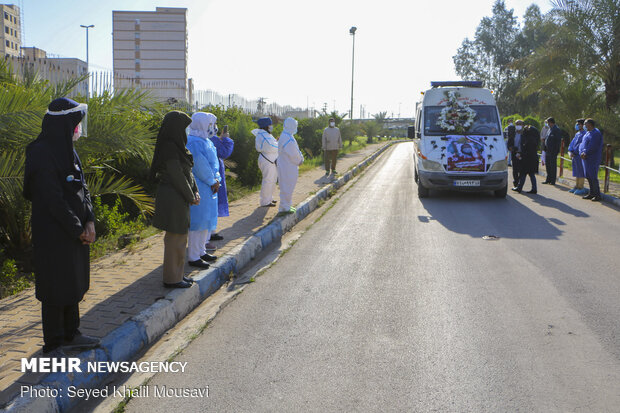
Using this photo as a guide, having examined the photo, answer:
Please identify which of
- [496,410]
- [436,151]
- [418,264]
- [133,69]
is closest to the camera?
[496,410]

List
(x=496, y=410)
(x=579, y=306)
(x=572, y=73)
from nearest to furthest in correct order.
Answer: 1. (x=496, y=410)
2. (x=579, y=306)
3. (x=572, y=73)

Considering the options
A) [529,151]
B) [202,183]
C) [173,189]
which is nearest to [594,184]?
[529,151]

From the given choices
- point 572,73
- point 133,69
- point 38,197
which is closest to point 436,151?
point 38,197

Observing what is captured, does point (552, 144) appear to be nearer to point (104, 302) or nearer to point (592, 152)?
point (592, 152)

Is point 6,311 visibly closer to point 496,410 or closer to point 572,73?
point 496,410

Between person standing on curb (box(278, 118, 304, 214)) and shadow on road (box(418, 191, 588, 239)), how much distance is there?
2398mm

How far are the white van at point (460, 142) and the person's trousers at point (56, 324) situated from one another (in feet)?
30.5

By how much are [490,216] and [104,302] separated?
7.35 metres

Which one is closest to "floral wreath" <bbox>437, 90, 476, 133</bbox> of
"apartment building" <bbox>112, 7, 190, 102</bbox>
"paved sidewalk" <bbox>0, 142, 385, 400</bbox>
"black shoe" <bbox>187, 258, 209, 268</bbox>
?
"paved sidewalk" <bbox>0, 142, 385, 400</bbox>

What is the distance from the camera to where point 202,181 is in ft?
19.2

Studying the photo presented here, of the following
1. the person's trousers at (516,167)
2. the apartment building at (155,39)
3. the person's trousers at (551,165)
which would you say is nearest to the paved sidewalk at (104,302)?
the person's trousers at (516,167)

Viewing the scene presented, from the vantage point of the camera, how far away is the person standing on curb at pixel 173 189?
5012 mm

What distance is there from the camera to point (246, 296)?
5473mm

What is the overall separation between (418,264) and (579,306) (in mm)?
1979
